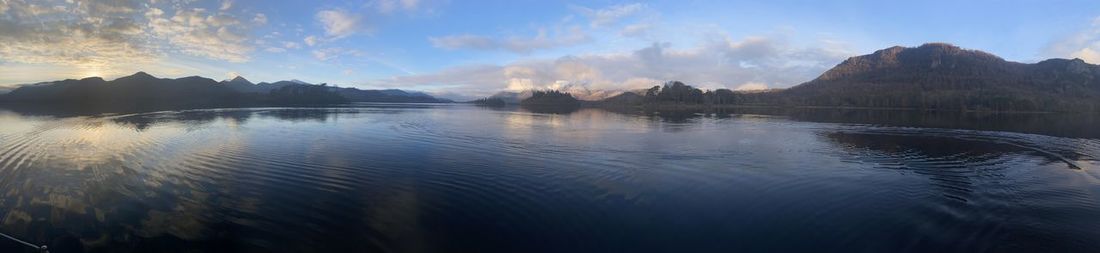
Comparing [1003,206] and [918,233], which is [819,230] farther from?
[1003,206]

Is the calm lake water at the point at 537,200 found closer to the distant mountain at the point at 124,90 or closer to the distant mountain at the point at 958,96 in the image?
the distant mountain at the point at 958,96

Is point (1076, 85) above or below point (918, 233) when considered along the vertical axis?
above

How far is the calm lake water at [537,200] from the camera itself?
8.44 meters

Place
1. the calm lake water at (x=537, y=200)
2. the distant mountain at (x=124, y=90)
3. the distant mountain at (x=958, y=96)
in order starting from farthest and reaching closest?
the distant mountain at (x=124, y=90) → the distant mountain at (x=958, y=96) → the calm lake water at (x=537, y=200)

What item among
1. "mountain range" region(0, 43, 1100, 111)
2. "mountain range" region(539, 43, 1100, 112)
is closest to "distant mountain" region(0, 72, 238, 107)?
"mountain range" region(0, 43, 1100, 111)

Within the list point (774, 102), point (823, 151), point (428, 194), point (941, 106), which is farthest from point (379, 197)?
point (774, 102)

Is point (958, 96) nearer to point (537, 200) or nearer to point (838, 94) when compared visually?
point (838, 94)

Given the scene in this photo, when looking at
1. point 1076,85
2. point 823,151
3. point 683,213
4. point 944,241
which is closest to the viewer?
point 944,241

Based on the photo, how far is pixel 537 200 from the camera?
11.2 m

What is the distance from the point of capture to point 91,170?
587 inches

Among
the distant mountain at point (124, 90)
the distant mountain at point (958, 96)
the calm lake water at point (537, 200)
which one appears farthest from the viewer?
the distant mountain at point (124, 90)

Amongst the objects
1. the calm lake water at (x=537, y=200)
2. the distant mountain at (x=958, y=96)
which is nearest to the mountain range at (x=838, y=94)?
the distant mountain at (x=958, y=96)

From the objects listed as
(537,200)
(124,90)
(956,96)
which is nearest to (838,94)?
(956,96)

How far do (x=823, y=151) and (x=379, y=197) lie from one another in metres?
20.5
